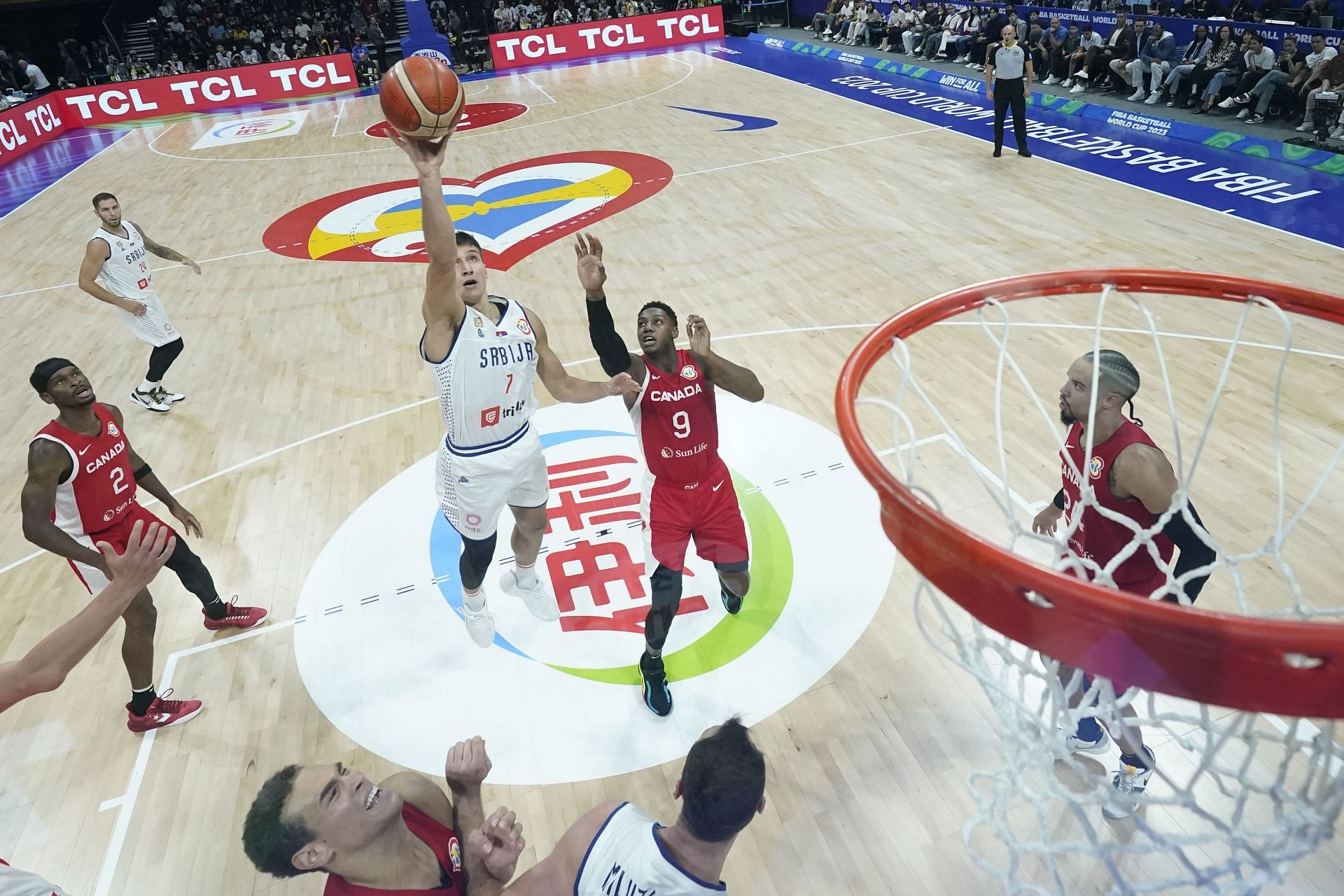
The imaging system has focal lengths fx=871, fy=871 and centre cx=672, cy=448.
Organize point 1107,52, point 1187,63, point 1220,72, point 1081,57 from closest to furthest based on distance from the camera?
point 1220,72, point 1187,63, point 1107,52, point 1081,57

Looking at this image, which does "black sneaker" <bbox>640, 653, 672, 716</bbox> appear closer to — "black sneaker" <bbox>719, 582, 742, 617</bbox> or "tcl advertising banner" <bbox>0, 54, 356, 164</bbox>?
"black sneaker" <bbox>719, 582, 742, 617</bbox>

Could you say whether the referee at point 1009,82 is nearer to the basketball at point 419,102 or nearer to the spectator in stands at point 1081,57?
the spectator in stands at point 1081,57

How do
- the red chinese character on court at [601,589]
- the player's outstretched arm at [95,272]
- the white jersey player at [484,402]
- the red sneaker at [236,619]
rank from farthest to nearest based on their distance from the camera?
the player's outstretched arm at [95,272], the red sneaker at [236,619], the red chinese character on court at [601,589], the white jersey player at [484,402]

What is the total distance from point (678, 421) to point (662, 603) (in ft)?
2.70

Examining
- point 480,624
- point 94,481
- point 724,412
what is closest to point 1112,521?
point 480,624

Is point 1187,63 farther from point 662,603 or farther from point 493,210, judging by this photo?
point 662,603

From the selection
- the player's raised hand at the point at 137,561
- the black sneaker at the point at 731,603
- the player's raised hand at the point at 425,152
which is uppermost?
the player's raised hand at the point at 425,152

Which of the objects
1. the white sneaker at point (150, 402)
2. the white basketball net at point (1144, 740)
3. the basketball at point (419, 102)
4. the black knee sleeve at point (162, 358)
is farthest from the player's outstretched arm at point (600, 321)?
the white sneaker at point (150, 402)

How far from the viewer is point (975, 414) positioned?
5.97 meters

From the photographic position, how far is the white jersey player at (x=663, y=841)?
2.36m

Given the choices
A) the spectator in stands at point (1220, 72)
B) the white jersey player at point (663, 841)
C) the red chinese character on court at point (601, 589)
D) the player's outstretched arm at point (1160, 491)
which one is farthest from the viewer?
the spectator in stands at point (1220, 72)

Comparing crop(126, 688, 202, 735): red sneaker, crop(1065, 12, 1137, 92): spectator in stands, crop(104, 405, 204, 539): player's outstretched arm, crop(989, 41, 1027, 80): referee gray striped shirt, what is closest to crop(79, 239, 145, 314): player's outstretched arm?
crop(104, 405, 204, 539): player's outstretched arm

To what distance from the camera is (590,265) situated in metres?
3.85

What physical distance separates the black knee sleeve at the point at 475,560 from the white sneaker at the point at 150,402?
4299mm
